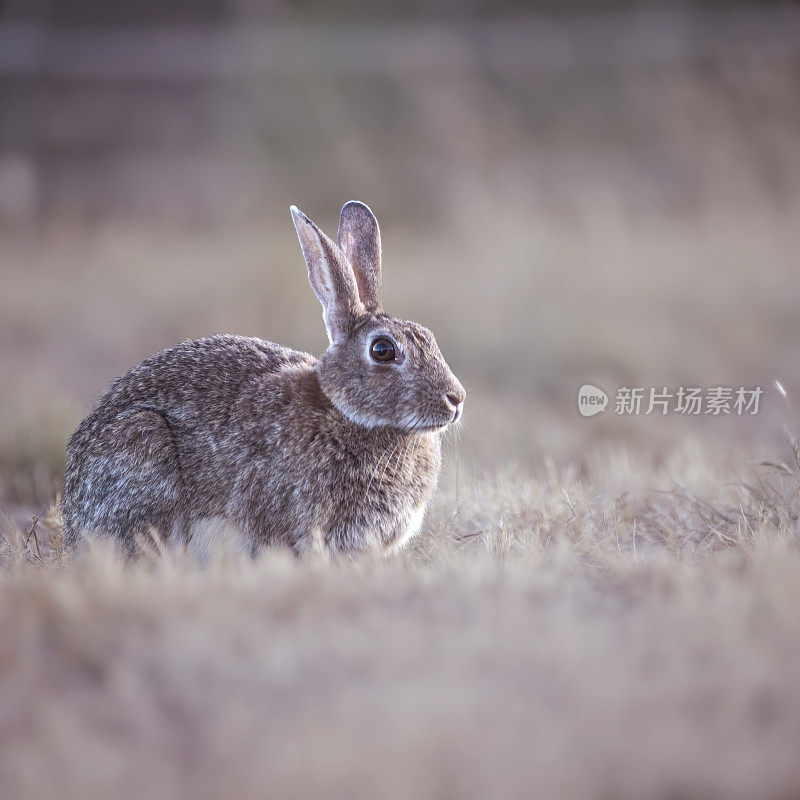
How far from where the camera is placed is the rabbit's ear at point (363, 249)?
15.7 feet

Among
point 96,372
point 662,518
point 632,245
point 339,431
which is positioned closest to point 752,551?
point 662,518

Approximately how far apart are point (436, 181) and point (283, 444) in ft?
34.0

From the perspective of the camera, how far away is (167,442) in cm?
437

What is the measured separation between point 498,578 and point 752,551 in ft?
3.07

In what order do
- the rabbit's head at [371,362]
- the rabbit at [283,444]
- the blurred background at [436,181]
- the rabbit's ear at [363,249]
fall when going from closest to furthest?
the rabbit at [283,444], the rabbit's head at [371,362], the rabbit's ear at [363,249], the blurred background at [436,181]

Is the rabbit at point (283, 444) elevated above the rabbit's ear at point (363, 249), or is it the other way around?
the rabbit's ear at point (363, 249)

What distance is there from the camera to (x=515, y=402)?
27.0 ft

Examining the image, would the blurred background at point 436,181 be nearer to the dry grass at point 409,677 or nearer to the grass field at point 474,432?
the grass field at point 474,432

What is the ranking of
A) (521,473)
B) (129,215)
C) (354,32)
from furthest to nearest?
(354,32)
(129,215)
(521,473)

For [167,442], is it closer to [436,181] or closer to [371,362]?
[371,362]

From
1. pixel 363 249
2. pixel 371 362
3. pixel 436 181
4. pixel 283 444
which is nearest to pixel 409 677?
pixel 283 444

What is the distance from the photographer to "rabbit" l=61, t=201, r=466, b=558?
429 cm

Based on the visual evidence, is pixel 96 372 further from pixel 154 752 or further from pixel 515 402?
pixel 154 752

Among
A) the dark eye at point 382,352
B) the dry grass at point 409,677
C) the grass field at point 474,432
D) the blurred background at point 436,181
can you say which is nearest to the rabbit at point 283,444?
the dark eye at point 382,352
